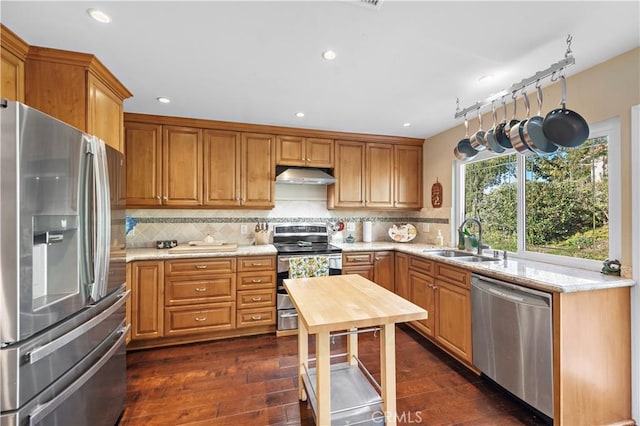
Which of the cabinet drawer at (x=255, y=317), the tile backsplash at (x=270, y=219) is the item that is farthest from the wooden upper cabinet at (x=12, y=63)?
the cabinet drawer at (x=255, y=317)

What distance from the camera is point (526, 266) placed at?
7.25 ft

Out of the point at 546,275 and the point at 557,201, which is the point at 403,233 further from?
the point at 546,275

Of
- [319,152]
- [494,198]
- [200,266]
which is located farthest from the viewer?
[319,152]

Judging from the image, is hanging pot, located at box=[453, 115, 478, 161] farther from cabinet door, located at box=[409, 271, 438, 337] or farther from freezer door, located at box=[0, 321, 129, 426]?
freezer door, located at box=[0, 321, 129, 426]

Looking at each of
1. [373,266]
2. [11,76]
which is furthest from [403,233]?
[11,76]

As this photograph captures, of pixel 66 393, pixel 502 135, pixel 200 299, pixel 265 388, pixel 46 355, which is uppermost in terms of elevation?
pixel 502 135

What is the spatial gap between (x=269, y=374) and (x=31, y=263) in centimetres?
184

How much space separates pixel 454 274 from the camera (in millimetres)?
2482

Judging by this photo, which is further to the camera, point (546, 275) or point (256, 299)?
point (256, 299)

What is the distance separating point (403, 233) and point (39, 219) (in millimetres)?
3649

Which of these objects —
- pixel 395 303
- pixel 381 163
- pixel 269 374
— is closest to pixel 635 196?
pixel 395 303

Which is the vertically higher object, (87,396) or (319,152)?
(319,152)

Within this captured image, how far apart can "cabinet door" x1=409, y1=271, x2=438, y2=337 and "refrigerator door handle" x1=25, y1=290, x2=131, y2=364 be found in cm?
261

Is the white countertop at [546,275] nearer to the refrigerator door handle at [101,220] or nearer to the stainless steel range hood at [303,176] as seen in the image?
the stainless steel range hood at [303,176]
